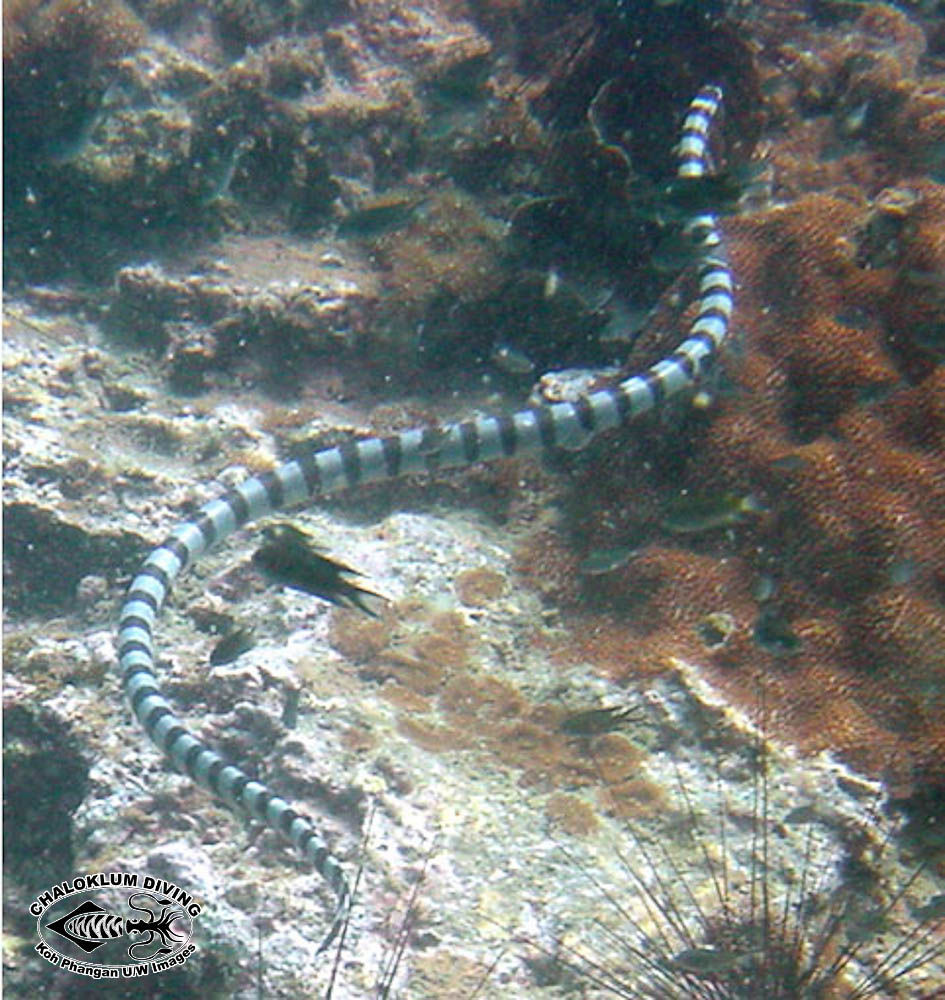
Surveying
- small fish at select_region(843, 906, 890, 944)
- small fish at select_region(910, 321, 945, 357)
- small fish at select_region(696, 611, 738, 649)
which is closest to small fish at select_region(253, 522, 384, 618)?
small fish at select_region(843, 906, 890, 944)

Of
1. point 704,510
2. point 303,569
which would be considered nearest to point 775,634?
point 704,510

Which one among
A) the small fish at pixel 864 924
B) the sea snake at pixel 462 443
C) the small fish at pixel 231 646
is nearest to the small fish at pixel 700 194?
the sea snake at pixel 462 443

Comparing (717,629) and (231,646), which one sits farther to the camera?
(717,629)

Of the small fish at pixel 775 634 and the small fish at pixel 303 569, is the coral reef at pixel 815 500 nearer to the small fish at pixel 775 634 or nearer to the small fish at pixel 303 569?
the small fish at pixel 775 634

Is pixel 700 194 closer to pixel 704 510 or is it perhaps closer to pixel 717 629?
pixel 704 510

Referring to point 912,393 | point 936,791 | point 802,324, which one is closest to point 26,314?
point 802,324

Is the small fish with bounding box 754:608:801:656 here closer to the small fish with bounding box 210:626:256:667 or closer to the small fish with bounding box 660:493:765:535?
the small fish with bounding box 660:493:765:535

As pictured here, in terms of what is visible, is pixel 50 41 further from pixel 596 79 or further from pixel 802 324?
pixel 802 324

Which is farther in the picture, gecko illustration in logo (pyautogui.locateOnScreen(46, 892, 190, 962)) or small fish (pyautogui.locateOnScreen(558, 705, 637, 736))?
small fish (pyautogui.locateOnScreen(558, 705, 637, 736))
